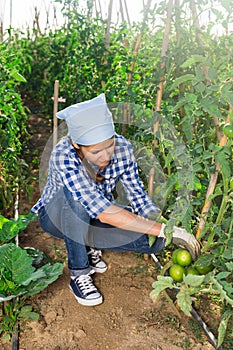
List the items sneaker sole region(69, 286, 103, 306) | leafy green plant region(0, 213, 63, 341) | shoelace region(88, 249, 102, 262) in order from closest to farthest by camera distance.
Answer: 1. leafy green plant region(0, 213, 63, 341)
2. sneaker sole region(69, 286, 103, 306)
3. shoelace region(88, 249, 102, 262)

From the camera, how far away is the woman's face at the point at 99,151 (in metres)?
1.88

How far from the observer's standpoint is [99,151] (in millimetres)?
1890

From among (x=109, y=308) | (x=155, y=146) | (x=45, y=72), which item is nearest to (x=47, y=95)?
(x=45, y=72)

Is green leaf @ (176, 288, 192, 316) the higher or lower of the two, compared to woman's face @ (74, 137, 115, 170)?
lower

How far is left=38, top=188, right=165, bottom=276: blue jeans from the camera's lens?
2072mm

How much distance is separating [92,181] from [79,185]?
0.10 meters

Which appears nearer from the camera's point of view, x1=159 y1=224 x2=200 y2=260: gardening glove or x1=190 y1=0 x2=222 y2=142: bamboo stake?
x1=190 y1=0 x2=222 y2=142: bamboo stake

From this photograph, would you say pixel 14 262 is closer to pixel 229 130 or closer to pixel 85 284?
pixel 85 284

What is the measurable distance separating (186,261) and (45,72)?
404 centimetres

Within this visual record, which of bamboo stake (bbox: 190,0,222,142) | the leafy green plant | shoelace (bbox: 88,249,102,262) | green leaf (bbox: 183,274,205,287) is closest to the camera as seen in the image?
green leaf (bbox: 183,274,205,287)

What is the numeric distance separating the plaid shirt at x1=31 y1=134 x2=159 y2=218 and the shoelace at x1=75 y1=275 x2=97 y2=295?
1.21ft

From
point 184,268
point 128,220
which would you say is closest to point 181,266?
point 184,268

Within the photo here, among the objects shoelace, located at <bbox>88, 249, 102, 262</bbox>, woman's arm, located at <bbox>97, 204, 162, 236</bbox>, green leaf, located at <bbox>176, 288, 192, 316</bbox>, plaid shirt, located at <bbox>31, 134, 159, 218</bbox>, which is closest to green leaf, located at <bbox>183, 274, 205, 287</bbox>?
green leaf, located at <bbox>176, 288, 192, 316</bbox>

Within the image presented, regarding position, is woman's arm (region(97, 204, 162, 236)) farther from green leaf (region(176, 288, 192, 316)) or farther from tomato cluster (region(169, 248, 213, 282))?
green leaf (region(176, 288, 192, 316))
